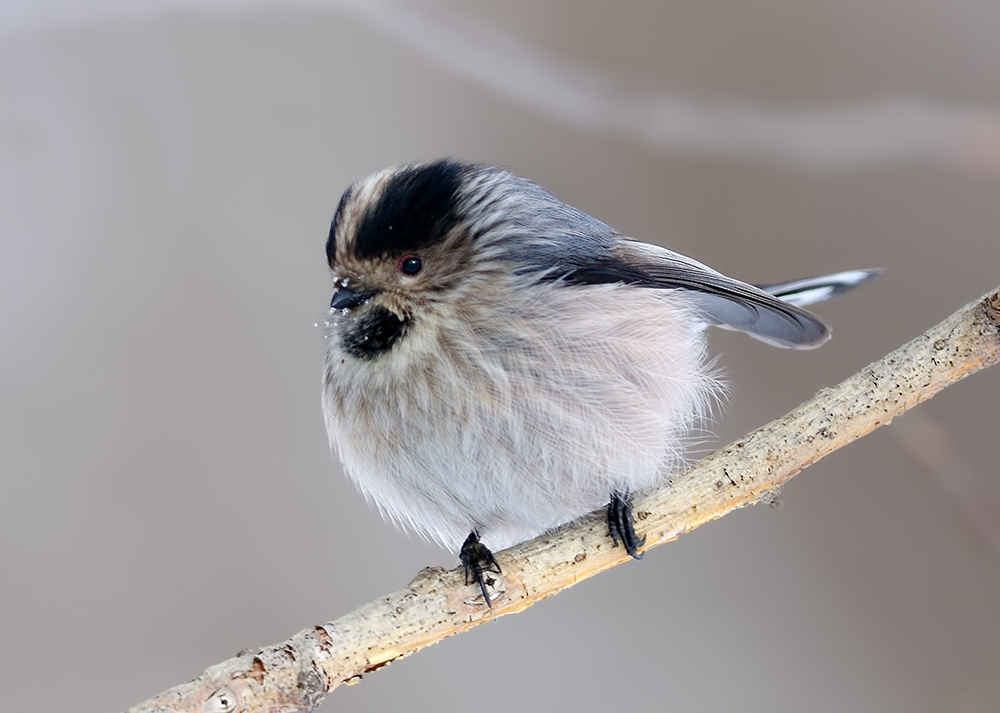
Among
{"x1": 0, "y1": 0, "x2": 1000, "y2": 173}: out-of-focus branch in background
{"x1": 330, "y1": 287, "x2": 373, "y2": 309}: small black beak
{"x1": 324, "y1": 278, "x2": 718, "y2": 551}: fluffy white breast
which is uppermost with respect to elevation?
{"x1": 0, "y1": 0, "x2": 1000, "y2": 173}: out-of-focus branch in background

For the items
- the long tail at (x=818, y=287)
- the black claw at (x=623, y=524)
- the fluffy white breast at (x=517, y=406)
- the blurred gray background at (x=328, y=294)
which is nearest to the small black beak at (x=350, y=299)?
the fluffy white breast at (x=517, y=406)

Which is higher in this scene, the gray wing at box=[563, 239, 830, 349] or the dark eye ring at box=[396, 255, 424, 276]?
the dark eye ring at box=[396, 255, 424, 276]

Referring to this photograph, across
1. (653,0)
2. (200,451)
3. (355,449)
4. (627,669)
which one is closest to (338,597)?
(200,451)

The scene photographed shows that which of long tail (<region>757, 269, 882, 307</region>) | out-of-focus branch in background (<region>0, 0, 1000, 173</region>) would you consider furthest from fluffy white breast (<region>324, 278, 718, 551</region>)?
out-of-focus branch in background (<region>0, 0, 1000, 173</region>)

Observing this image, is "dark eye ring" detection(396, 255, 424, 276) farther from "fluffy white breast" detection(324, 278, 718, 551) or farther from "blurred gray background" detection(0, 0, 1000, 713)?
"blurred gray background" detection(0, 0, 1000, 713)

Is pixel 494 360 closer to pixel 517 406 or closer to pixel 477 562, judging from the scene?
pixel 517 406

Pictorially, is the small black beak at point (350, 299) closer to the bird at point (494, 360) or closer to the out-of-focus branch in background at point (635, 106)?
the bird at point (494, 360)

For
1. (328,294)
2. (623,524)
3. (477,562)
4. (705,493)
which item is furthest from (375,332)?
(328,294)
